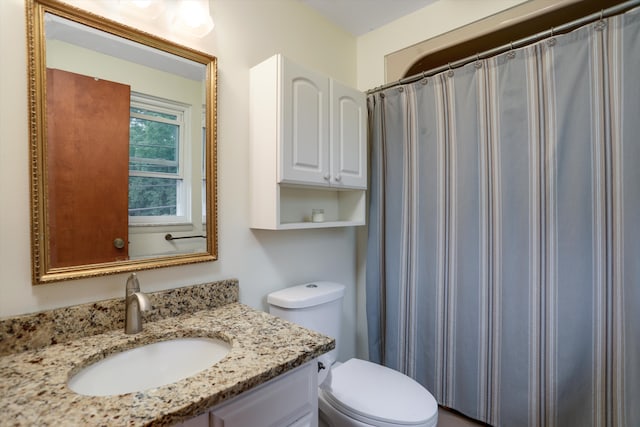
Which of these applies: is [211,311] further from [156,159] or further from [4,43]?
[4,43]

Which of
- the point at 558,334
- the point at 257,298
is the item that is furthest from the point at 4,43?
the point at 558,334

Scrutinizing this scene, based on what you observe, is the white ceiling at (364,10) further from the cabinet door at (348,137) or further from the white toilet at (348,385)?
the white toilet at (348,385)

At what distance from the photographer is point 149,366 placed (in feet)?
3.20

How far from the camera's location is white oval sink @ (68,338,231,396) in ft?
2.82

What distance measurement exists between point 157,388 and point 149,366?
0.31 metres

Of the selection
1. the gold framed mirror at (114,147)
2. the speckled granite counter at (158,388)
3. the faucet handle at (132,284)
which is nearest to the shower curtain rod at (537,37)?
the gold framed mirror at (114,147)

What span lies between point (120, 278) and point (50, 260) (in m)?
0.20

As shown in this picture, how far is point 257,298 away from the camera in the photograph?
1.49 meters

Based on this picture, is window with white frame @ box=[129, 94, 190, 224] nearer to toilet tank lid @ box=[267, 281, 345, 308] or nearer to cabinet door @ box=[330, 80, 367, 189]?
toilet tank lid @ box=[267, 281, 345, 308]

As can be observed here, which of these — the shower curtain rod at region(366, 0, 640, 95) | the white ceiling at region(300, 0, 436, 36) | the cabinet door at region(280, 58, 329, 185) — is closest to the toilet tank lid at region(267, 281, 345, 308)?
the cabinet door at region(280, 58, 329, 185)

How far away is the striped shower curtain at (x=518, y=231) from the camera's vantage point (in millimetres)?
1179

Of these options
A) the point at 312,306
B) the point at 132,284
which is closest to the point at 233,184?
the point at 132,284

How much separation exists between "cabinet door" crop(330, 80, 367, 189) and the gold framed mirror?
1.89 ft

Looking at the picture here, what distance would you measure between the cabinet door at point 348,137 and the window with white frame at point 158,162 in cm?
68
